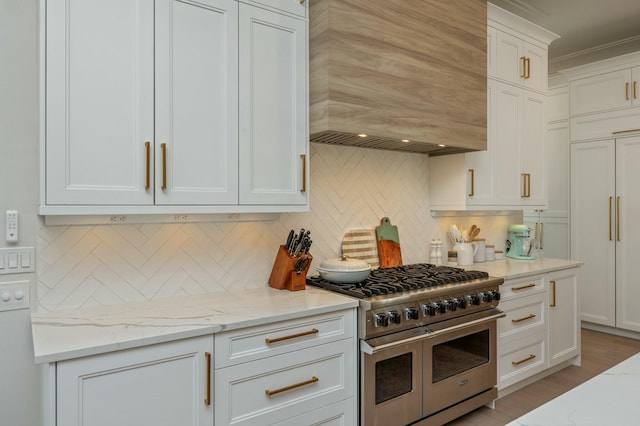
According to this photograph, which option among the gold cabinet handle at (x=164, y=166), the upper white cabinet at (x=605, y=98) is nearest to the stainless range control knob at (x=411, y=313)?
the gold cabinet handle at (x=164, y=166)

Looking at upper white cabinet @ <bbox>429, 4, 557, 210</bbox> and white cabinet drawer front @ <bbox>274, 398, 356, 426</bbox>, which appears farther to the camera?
upper white cabinet @ <bbox>429, 4, 557, 210</bbox>

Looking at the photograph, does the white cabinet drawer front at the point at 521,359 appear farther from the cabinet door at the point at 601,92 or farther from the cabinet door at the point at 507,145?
the cabinet door at the point at 601,92

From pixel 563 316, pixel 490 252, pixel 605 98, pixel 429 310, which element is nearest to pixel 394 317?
pixel 429 310

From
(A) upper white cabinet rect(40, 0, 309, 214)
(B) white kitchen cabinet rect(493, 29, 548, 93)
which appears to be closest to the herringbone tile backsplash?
(A) upper white cabinet rect(40, 0, 309, 214)

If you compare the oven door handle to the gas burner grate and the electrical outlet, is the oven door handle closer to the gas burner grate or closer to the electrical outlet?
the gas burner grate

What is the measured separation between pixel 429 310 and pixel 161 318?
4.54 ft

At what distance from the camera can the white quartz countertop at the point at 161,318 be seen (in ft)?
4.75

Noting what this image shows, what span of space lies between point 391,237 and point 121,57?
2.02 metres

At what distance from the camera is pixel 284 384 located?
187 cm

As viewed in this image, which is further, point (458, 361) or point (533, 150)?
point (533, 150)

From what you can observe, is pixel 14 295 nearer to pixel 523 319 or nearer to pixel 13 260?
pixel 13 260

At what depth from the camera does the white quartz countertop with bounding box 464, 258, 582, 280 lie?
3.00 m

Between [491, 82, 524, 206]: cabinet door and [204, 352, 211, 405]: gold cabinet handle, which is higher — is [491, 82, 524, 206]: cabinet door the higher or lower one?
the higher one

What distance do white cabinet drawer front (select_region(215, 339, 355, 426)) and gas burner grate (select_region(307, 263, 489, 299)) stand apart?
29 centimetres
